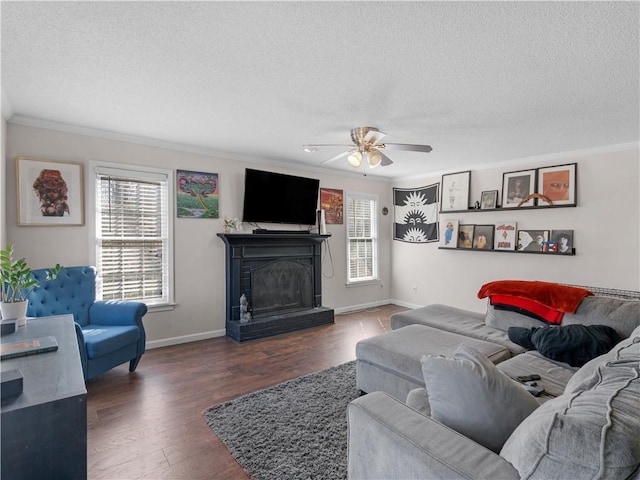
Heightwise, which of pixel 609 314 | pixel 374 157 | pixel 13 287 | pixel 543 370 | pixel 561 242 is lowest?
pixel 543 370

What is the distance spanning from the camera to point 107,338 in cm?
283

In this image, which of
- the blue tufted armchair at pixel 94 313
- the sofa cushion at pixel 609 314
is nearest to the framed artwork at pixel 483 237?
the sofa cushion at pixel 609 314

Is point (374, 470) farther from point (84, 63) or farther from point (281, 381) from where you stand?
point (84, 63)

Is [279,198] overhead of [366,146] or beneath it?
beneath

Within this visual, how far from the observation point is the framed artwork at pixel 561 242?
4.24m

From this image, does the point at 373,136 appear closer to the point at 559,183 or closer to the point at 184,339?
the point at 559,183

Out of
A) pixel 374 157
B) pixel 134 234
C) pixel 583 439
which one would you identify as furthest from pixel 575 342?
pixel 134 234

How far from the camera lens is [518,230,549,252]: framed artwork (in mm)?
4461

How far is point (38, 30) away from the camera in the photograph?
1800 millimetres

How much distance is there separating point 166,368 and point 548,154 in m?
5.33

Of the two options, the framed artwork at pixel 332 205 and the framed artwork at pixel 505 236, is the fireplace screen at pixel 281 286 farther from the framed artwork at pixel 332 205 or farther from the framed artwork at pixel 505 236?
the framed artwork at pixel 505 236

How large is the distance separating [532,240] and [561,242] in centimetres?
33

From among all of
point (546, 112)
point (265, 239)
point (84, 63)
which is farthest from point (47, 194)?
point (546, 112)

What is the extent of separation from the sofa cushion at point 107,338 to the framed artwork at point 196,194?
1.50m
